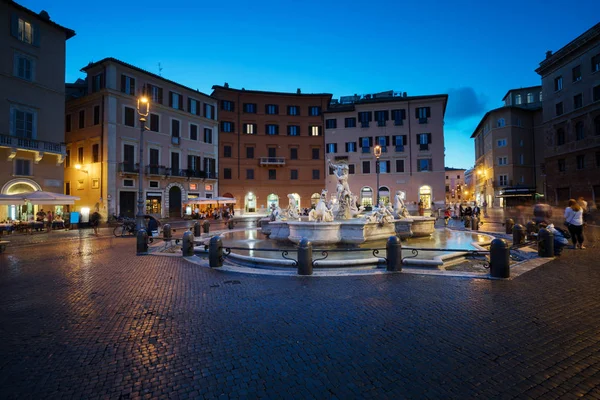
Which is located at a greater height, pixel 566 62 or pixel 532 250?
pixel 566 62

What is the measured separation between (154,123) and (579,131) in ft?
140

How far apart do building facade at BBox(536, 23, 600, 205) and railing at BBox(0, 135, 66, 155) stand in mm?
45724

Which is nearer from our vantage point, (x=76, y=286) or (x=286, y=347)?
(x=286, y=347)

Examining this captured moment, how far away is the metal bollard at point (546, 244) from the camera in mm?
9109

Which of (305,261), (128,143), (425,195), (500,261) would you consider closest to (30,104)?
(128,143)

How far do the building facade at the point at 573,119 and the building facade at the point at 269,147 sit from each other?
2606 cm

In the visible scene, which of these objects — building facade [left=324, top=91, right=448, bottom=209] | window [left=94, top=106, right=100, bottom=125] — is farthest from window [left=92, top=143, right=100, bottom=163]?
building facade [left=324, top=91, right=448, bottom=209]

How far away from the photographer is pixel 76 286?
257 inches

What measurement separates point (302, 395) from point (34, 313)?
4.69m

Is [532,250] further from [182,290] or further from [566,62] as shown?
[566,62]

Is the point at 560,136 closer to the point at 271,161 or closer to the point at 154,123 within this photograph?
the point at 271,161

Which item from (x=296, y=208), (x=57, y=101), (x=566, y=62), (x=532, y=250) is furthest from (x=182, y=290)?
(x=566, y=62)

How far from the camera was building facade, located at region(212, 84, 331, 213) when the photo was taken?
4159 centimetres

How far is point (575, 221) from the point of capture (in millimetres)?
10180
